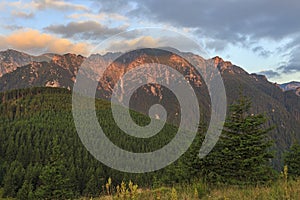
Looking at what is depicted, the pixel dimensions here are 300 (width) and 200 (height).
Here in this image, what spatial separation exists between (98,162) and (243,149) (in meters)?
114

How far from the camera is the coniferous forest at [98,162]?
611 inches

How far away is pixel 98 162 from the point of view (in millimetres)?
123125

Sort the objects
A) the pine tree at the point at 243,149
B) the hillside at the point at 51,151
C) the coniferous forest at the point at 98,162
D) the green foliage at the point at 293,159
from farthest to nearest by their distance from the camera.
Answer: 1. the hillside at the point at 51,151
2. the green foliage at the point at 293,159
3. the coniferous forest at the point at 98,162
4. the pine tree at the point at 243,149

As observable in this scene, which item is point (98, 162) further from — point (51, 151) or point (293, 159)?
point (293, 159)

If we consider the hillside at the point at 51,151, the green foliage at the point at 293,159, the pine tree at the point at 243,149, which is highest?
the pine tree at the point at 243,149

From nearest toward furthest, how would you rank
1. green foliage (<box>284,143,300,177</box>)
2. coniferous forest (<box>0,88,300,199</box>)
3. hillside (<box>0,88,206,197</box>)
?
coniferous forest (<box>0,88,300,199</box>)
green foliage (<box>284,143,300,177</box>)
hillside (<box>0,88,206,197</box>)

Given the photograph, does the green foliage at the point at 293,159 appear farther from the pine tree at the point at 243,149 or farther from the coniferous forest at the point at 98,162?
the pine tree at the point at 243,149

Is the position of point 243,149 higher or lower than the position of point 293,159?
higher

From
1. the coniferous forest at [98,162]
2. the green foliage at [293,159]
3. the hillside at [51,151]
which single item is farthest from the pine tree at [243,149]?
the hillside at [51,151]

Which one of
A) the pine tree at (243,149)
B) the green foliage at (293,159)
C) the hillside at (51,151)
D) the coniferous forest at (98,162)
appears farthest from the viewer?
the hillside at (51,151)

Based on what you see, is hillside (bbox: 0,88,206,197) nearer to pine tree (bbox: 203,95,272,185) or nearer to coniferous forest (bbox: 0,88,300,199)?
coniferous forest (bbox: 0,88,300,199)

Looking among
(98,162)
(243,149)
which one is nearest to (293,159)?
(243,149)

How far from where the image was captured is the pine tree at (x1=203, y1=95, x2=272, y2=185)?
15.3 meters

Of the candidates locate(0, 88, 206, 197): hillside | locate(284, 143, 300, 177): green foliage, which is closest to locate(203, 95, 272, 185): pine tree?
locate(284, 143, 300, 177): green foliage
